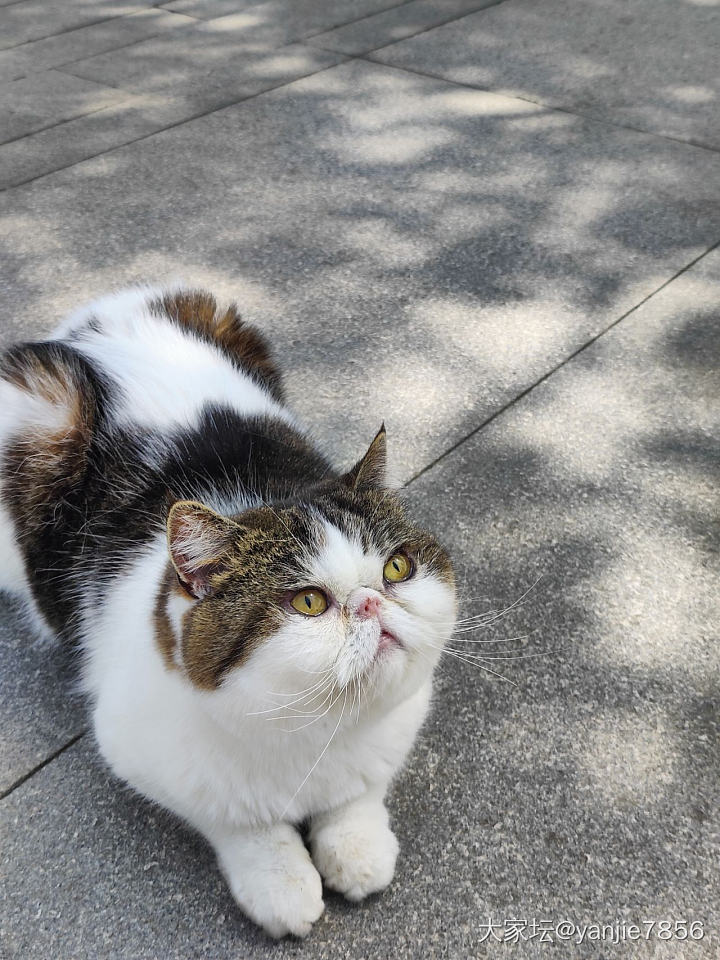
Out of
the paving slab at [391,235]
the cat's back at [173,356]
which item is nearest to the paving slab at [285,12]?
the paving slab at [391,235]

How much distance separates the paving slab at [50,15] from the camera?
20.9 ft

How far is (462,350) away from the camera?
359cm

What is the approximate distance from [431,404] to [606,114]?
2886mm

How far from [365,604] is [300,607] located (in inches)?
4.7

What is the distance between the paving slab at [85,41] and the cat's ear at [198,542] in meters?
5.15

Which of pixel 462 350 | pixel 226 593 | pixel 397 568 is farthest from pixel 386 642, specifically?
pixel 462 350

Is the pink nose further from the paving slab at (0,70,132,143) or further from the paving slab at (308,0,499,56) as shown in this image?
the paving slab at (308,0,499,56)

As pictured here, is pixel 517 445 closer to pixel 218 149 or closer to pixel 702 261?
pixel 702 261

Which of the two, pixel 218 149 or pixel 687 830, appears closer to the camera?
pixel 687 830

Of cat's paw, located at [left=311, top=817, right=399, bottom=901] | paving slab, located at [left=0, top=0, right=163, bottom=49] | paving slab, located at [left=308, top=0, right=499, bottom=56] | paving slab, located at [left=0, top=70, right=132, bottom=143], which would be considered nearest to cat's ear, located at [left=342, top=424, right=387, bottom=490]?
cat's paw, located at [left=311, top=817, right=399, bottom=901]

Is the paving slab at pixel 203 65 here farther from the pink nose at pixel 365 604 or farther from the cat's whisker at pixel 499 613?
the pink nose at pixel 365 604

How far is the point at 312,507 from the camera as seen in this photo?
180cm

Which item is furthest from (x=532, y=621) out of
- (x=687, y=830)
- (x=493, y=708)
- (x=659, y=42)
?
(x=659, y=42)

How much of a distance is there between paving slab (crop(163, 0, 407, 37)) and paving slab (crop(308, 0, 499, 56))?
4.5 inches
